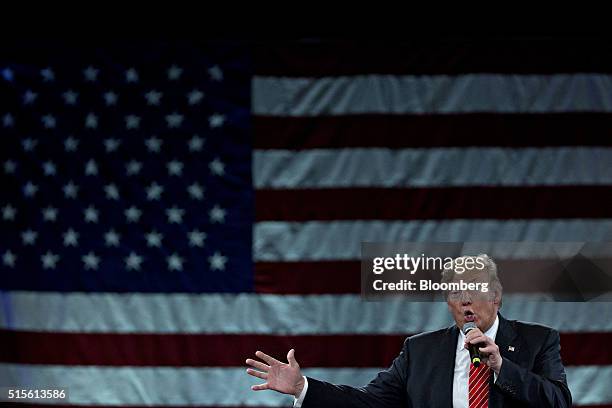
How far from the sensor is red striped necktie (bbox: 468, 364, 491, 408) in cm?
255

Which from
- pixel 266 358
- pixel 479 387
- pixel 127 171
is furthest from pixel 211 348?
pixel 479 387

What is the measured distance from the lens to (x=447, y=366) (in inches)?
103

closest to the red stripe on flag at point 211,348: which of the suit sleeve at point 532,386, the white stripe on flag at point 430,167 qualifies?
the white stripe on flag at point 430,167

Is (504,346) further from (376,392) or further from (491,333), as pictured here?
(376,392)

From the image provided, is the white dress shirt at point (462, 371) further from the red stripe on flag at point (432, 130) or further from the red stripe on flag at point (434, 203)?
the red stripe on flag at point (432, 130)

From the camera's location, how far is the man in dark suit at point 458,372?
2498 millimetres

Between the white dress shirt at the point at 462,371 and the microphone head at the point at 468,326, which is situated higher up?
the microphone head at the point at 468,326

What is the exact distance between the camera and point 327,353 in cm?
363

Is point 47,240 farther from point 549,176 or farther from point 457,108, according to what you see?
point 549,176

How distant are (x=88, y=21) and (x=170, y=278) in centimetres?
122

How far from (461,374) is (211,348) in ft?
4.58

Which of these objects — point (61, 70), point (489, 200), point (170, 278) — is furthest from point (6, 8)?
point (489, 200)

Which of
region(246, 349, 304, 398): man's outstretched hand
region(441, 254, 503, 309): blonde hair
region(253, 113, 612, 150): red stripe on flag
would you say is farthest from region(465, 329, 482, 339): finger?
region(253, 113, 612, 150): red stripe on flag

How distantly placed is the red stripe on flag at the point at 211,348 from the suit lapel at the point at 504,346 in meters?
1.05
